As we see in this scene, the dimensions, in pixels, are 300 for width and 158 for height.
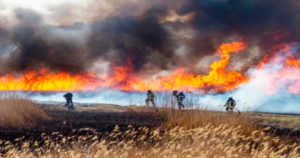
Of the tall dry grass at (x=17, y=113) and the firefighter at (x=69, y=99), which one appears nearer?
the tall dry grass at (x=17, y=113)

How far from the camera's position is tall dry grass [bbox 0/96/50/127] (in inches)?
400

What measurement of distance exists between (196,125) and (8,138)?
4845 millimetres

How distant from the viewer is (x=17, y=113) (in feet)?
36.0

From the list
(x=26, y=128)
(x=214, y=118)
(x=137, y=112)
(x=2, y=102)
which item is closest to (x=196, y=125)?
(x=214, y=118)

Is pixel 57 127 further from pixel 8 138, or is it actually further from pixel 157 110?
pixel 157 110

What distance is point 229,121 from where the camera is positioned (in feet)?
28.0

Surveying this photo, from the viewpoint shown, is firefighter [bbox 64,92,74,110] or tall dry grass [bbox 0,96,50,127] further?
firefighter [bbox 64,92,74,110]

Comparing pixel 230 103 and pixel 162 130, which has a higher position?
pixel 230 103

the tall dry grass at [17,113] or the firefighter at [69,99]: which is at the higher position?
the firefighter at [69,99]

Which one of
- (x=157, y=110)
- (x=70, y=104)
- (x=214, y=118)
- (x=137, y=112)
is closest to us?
(x=214, y=118)

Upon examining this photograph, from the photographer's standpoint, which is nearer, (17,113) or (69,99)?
(17,113)

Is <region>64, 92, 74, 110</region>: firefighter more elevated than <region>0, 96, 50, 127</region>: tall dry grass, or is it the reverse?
<region>64, 92, 74, 110</region>: firefighter

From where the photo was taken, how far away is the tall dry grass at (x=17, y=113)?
1017 cm

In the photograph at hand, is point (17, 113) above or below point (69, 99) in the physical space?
below
